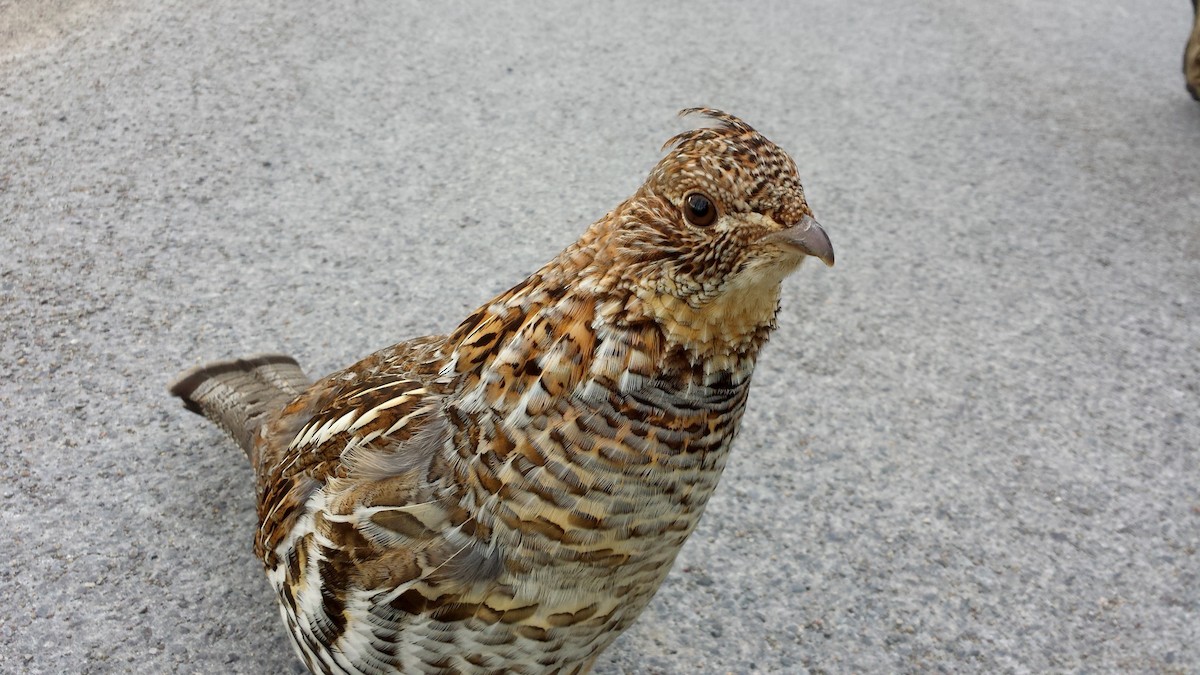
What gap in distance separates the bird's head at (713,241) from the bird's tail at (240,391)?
49.8 inches

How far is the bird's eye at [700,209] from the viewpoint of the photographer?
1.38 metres

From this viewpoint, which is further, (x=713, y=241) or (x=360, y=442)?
(x=360, y=442)

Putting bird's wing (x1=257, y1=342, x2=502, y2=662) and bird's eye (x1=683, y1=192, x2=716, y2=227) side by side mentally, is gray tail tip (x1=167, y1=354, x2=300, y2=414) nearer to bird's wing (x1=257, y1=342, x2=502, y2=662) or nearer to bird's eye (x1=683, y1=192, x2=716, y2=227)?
bird's wing (x1=257, y1=342, x2=502, y2=662)

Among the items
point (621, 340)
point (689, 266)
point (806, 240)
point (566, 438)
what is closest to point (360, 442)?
point (566, 438)

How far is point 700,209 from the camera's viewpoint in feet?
4.54

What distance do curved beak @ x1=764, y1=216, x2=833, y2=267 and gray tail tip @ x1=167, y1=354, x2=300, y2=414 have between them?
63.8 inches

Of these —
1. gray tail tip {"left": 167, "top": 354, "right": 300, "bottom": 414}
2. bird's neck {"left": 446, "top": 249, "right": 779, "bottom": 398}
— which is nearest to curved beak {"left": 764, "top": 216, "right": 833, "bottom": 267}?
bird's neck {"left": 446, "top": 249, "right": 779, "bottom": 398}

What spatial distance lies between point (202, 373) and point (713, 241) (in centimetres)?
161

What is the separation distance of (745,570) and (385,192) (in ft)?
6.84

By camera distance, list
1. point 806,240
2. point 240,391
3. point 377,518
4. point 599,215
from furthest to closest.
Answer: point 599,215 < point 240,391 < point 377,518 < point 806,240

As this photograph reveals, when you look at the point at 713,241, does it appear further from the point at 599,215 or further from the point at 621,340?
the point at 599,215

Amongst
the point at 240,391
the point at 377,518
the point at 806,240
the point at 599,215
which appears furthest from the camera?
the point at 599,215

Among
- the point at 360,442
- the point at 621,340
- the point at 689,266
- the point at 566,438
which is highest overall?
the point at 689,266

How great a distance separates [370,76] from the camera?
4207 millimetres
